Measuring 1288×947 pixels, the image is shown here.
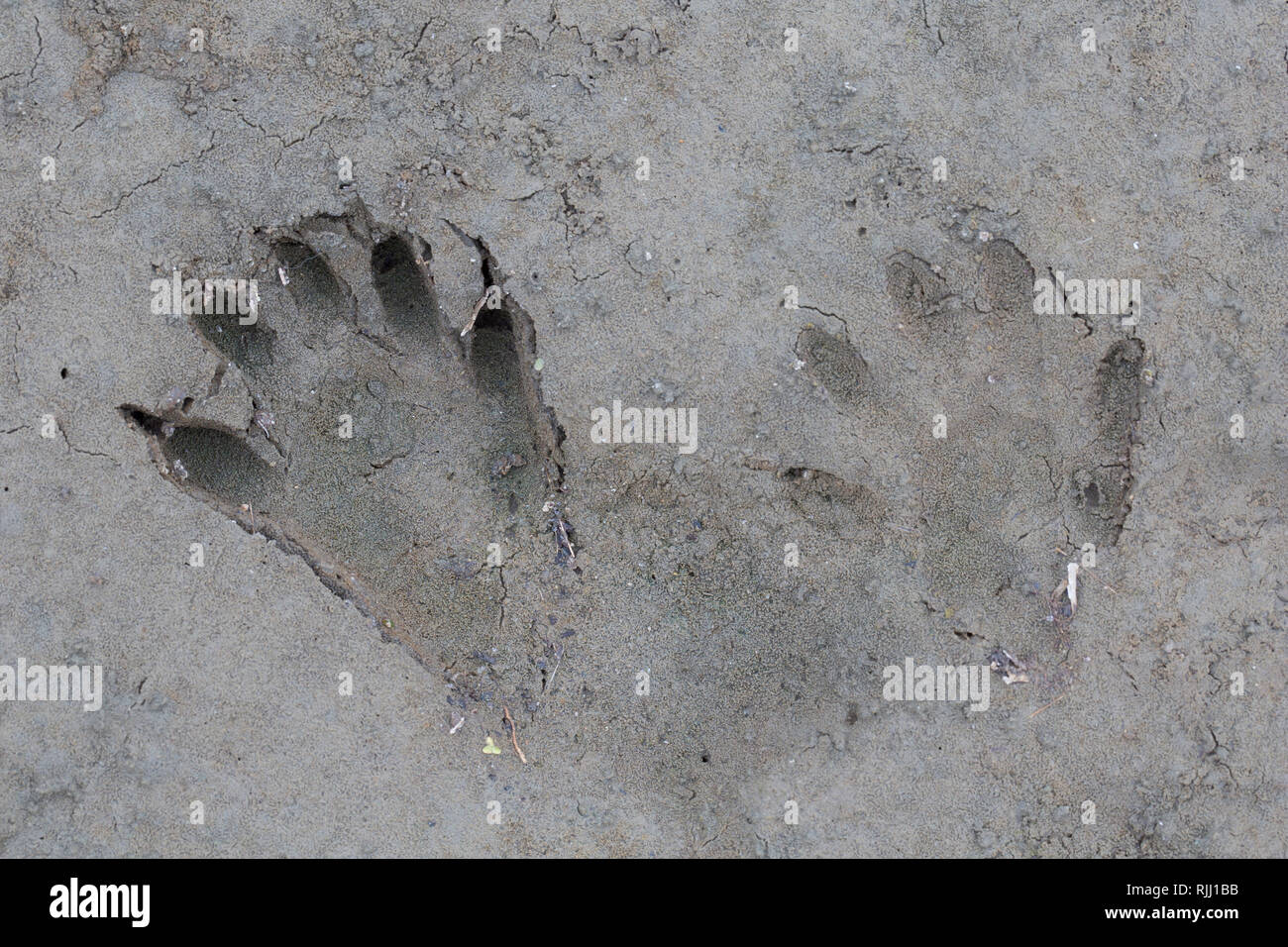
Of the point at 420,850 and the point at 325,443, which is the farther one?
the point at 325,443

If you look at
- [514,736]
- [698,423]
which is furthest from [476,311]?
[514,736]

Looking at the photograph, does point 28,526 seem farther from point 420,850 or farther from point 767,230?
point 767,230

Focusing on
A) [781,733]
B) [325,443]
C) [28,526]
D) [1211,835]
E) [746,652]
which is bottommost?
[1211,835]

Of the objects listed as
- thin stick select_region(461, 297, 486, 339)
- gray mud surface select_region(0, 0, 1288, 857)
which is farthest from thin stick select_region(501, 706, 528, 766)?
thin stick select_region(461, 297, 486, 339)

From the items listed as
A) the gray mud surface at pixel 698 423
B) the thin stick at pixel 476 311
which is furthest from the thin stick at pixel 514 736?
the thin stick at pixel 476 311

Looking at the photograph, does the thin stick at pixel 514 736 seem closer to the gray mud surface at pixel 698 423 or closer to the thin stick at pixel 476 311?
the gray mud surface at pixel 698 423

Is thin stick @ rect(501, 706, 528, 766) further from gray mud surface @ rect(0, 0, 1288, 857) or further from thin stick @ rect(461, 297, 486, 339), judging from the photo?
thin stick @ rect(461, 297, 486, 339)

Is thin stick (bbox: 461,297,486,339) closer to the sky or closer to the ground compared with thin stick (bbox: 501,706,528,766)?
closer to the sky

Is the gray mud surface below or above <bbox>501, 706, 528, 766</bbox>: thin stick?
above
